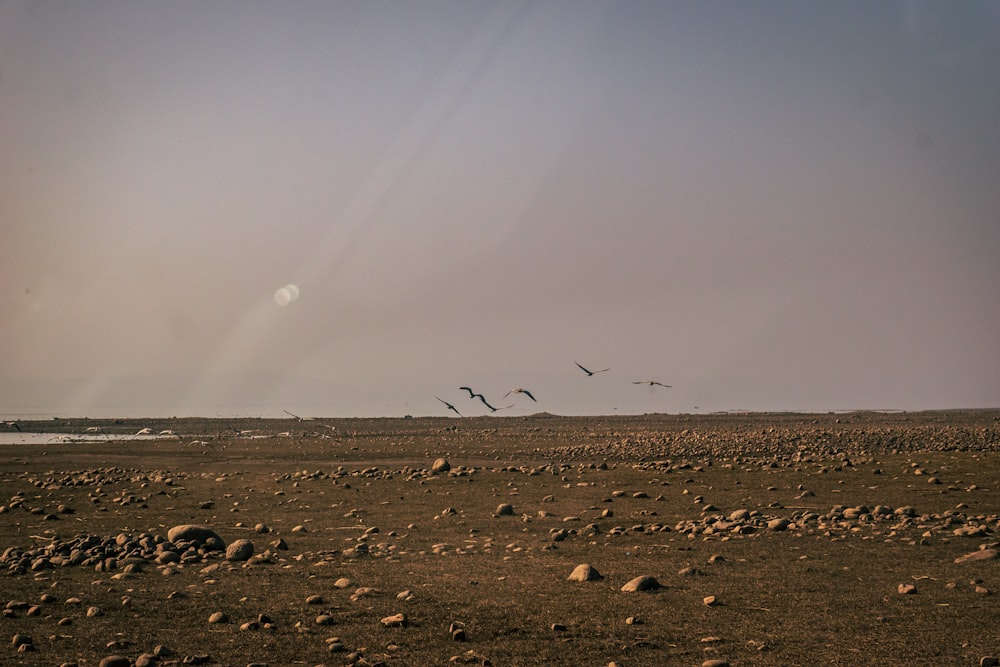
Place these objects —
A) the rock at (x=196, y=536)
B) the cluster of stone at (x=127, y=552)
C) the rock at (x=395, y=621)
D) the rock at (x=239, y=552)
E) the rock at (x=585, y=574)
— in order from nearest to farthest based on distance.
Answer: the rock at (x=395, y=621) < the rock at (x=585, y=574) < the cluster of stone at (x=127, y=552) < the rock at (x=239, y=552) < the rock at (x=196, y=536)

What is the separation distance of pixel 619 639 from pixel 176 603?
7278 mm

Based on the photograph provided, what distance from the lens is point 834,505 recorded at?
2378cm

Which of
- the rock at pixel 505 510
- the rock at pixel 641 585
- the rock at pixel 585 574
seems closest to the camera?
the rock at pixel 641 585

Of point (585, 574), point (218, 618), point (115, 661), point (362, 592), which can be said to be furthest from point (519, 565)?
point (115, 661)

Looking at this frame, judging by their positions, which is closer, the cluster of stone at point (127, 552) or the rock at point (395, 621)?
the rock at point (395, 621)

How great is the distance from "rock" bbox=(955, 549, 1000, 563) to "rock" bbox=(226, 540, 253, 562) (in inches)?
546

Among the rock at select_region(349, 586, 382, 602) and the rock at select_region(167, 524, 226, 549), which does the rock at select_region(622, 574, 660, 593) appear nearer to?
the rock at select_region(349, 586, 382, 602)

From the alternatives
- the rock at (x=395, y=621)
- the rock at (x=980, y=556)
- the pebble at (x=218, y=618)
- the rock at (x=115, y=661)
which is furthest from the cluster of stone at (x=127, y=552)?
the rock at (x=980, y=556)

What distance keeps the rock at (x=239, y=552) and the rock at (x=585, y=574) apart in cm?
691

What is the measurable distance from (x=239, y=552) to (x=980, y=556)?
1445cm

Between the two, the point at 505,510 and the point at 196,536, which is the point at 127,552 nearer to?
the point at 196,536

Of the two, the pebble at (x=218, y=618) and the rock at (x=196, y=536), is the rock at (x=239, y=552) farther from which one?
the pebble at (x=218, y=618)

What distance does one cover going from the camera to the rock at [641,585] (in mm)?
14211

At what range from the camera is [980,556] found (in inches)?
624
